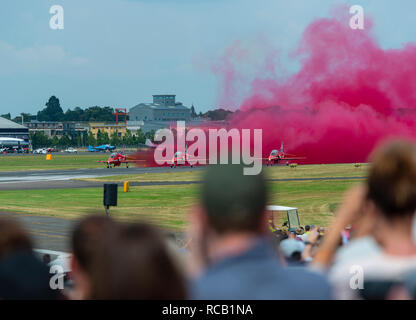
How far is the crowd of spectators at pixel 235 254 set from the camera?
2996mm

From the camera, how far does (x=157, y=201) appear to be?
43.7 metres

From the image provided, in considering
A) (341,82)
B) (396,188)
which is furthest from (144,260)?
(341,82)

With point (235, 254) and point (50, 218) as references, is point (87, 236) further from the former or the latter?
point (50, 218)

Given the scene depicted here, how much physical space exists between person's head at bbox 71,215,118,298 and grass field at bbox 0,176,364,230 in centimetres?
2751

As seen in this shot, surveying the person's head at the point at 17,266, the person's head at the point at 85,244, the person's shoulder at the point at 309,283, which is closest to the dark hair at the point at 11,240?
the person's head at the point at 17,266

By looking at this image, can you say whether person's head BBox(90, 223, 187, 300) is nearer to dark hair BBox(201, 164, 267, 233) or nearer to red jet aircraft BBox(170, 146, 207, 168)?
dark hair BBox(201, 164, 267, 233)

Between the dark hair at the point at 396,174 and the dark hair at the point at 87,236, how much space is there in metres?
1.64

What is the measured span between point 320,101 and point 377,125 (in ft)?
25.9

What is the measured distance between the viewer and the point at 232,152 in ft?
12.7

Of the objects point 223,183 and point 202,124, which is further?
point 202,124

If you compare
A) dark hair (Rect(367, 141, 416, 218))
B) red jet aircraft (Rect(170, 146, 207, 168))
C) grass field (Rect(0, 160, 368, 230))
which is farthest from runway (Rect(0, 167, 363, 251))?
dark hair (Rect(367, 141, 416, 218))

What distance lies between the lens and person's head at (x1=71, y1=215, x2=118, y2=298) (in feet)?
11.2

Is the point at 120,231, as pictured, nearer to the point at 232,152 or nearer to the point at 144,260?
the point at 144,260
